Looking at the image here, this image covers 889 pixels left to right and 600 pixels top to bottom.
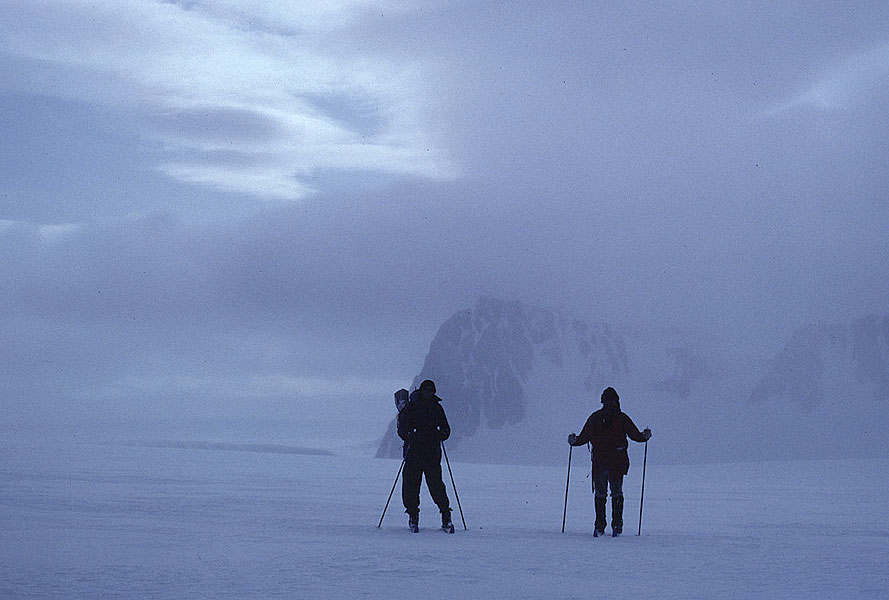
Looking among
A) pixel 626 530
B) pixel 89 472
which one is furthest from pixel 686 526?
pixel 89 472

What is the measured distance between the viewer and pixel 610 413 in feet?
50.2

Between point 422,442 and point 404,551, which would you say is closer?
point 404,551

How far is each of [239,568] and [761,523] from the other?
10.0 m

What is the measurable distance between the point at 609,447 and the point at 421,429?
2.78m

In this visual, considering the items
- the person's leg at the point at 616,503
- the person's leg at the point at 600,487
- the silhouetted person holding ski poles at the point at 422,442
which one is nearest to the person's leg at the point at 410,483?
the silhouetted person holding ski poles at the point at 422,442

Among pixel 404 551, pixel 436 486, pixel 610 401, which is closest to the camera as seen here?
pixel 404 551

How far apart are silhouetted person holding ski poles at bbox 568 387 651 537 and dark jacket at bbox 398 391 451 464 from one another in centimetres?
199

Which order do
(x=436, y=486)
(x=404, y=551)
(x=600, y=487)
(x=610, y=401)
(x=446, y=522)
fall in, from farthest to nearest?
(x=610, y=401) < (x=436, y=486) < (x=600, y=487) < (x=446, y=522) < (x=404, y=551)

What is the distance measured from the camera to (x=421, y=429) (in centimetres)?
1534

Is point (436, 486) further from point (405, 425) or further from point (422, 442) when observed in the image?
point (405, 425)

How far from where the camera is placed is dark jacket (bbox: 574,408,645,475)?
14992mm

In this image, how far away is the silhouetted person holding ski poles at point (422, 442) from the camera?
15.1 metres

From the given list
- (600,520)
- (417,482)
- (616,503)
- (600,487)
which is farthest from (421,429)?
(616,503)

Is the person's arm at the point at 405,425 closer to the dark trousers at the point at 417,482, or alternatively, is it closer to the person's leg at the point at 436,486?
the dark trousers at the point at 417,482
